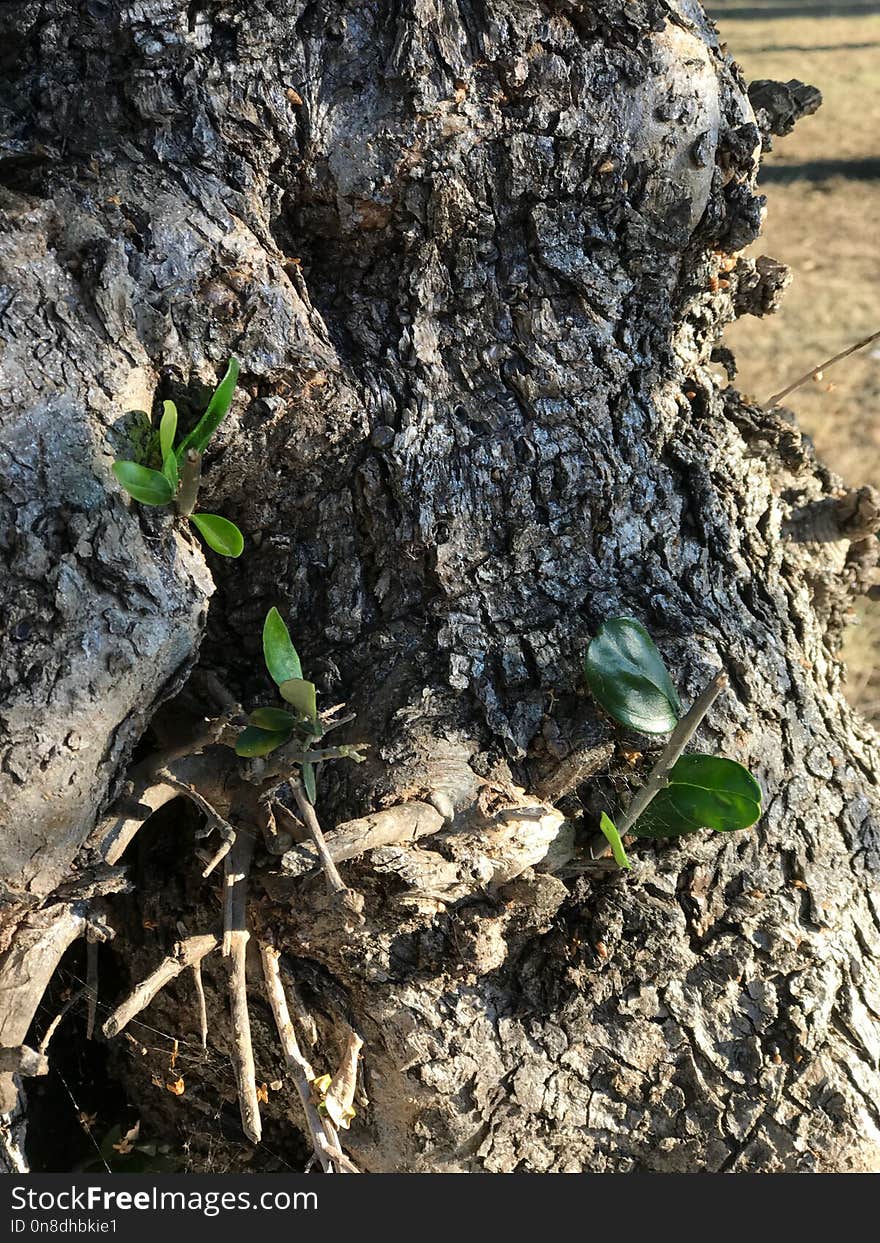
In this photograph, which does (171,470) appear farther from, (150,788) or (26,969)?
(26,969)

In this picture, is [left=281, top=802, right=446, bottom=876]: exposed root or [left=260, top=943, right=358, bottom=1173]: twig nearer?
[left=281, top=802, right=446, bottom=876]: exposed root

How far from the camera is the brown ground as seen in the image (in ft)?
13.7

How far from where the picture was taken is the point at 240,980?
1635 millimetres

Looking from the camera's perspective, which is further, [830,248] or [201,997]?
[830,248]

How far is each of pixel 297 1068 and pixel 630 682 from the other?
0.80m

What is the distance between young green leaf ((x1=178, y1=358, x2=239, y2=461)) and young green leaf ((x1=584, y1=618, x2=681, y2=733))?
66cm

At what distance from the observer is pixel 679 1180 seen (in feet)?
5.63

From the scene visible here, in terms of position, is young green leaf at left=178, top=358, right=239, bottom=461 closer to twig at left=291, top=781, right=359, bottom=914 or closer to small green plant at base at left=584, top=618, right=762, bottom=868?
twig at left=291, top=781, right=359, bottom=914

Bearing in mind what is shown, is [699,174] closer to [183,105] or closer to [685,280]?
[685,280]

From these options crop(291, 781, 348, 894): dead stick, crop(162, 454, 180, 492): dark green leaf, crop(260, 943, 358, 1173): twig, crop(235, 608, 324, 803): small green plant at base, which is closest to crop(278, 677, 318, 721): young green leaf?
crop(235, 608, 324, 803): small green plant at base

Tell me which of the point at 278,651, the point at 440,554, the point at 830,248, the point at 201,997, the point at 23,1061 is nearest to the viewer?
the point at 23,1061

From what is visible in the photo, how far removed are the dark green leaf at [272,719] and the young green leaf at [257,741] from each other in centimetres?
1

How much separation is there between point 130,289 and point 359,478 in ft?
1.55

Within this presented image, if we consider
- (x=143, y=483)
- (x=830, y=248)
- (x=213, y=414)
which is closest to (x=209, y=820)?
(x=143, y=483)
